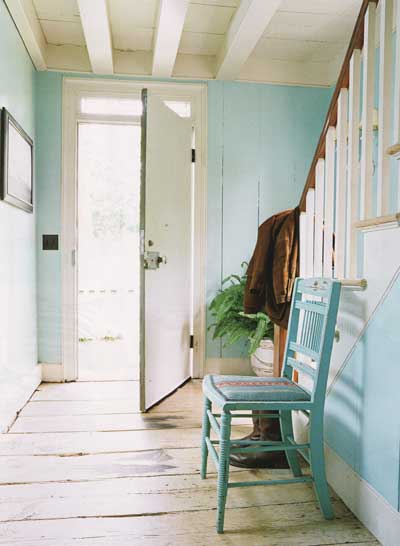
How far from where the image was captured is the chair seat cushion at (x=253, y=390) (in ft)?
5.81

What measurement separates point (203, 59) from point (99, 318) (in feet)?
7.20

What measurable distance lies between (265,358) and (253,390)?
66.9 inches

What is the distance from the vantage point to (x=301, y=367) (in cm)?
196

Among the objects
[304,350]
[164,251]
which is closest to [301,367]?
[304,350]

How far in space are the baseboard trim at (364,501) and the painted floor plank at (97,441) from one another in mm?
730

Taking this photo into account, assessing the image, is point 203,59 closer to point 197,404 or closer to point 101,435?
point 197,404

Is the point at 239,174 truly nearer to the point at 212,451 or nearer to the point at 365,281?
the point at 365,281

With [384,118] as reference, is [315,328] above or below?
below

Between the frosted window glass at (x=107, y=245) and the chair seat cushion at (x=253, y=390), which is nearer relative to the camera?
the chair seat cushion at (x=253, y=390)

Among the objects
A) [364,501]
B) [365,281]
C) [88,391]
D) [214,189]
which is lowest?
[88,391]

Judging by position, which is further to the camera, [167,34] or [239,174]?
[239,174]

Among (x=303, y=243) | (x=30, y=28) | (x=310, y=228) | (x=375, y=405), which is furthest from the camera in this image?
(x=30, y=28)

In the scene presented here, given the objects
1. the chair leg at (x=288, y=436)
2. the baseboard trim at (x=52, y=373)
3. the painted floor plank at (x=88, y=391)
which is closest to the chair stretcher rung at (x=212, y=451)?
the chair leg at (x=288, y=436)

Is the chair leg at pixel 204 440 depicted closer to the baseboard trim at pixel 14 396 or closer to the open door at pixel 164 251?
the open door at pixel 164 251
